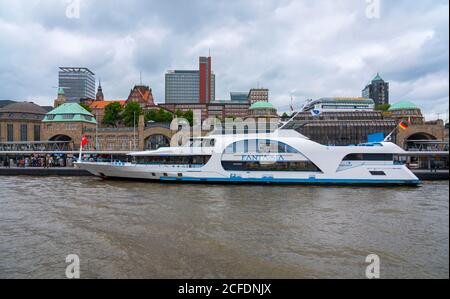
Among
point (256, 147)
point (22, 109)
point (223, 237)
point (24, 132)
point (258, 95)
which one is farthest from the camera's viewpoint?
point (258, 95)

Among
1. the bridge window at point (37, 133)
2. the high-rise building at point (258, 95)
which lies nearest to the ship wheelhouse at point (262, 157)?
the bridge window at point (37, 133)

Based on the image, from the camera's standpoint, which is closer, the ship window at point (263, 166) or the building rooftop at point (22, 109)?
the ship window at point (263, 166)

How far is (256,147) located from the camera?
3009 cm

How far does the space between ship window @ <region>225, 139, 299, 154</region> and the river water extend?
A: 1038cm

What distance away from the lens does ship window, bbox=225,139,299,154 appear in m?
29.9

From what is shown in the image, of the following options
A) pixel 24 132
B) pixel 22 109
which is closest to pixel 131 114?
pixel 24 132

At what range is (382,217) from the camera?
1511 centimetres

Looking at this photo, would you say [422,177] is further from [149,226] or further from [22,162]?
[22,162]

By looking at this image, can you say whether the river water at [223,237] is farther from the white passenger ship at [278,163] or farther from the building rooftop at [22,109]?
the building rooftop at [22,109]

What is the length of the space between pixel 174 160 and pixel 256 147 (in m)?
8.65

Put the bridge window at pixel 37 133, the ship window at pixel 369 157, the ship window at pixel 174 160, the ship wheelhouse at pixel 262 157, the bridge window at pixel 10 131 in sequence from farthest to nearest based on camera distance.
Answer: the bridge window at pixel 37 133 → the bridge window at pixel 10 131 → the ship window at pixel 174 160 → the ship wheelhouse at pixel 262 157 → the ship window at pixel 369 157

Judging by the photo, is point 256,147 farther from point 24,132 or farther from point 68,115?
point 24,132

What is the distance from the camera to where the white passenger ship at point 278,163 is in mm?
29172

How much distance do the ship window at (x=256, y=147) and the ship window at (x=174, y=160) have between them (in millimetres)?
2798
